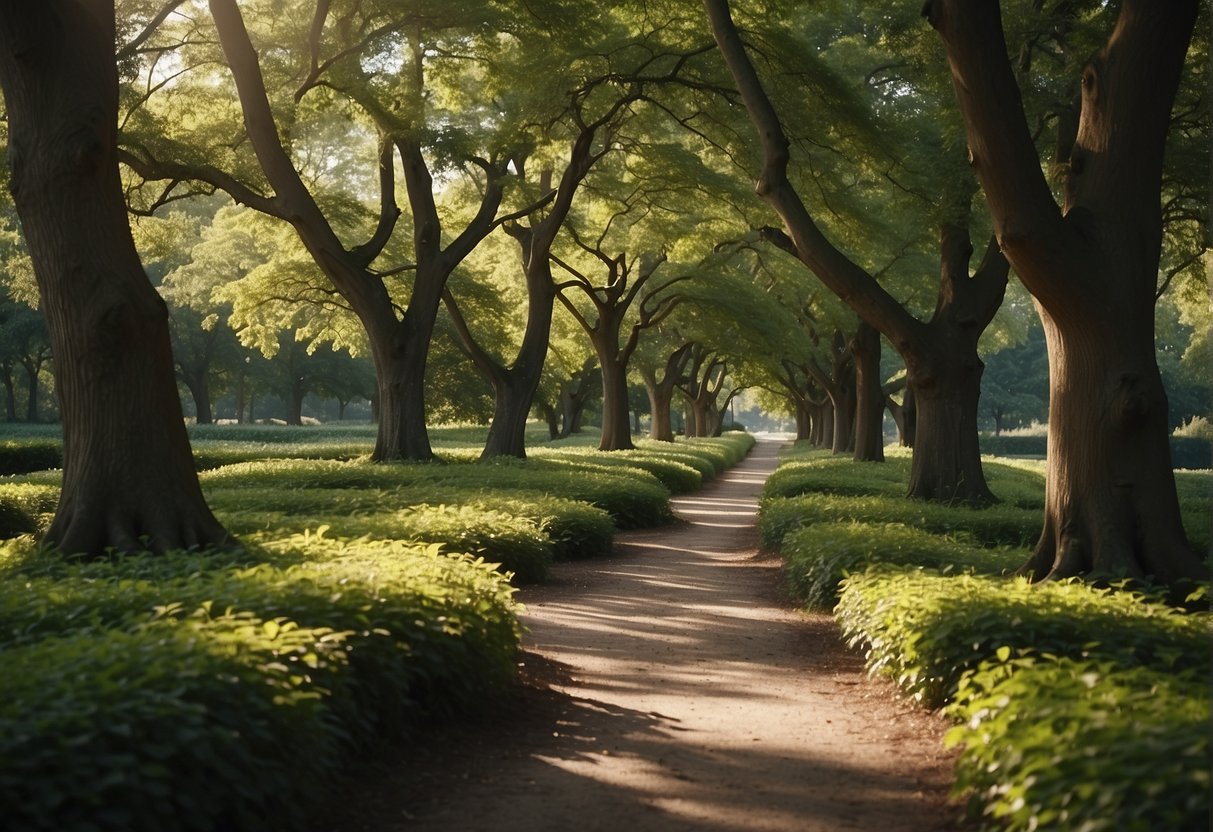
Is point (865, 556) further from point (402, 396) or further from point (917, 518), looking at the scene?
point (402, 396)

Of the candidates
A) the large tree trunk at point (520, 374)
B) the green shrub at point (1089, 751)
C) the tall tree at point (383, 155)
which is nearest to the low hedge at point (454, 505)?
the tall tree at point (383, 155)

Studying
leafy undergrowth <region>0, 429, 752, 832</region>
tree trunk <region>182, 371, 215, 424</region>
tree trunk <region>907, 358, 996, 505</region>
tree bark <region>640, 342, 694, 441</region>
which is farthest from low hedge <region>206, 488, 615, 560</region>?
tree trunk <region>182, 371, 215, 424</region>

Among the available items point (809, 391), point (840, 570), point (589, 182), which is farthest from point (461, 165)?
point (809, 391)

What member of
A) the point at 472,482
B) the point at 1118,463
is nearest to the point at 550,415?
the point at 472,482

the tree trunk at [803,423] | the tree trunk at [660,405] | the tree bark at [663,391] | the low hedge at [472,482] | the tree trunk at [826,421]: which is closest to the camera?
the low hedge at [472,482]

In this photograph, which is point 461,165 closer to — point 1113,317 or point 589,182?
point 589,182

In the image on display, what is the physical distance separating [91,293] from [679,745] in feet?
17.6

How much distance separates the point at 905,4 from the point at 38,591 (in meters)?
13.4

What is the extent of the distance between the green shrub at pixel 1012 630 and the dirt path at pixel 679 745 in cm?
30

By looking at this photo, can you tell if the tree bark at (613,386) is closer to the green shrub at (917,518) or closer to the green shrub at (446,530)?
the green shrub at (917,518)

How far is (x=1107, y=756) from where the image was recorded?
3.75m

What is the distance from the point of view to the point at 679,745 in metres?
5.76

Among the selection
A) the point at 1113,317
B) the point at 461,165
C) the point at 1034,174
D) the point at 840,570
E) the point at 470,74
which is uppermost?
the point at 470,74

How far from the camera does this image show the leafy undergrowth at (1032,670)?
143 inches
